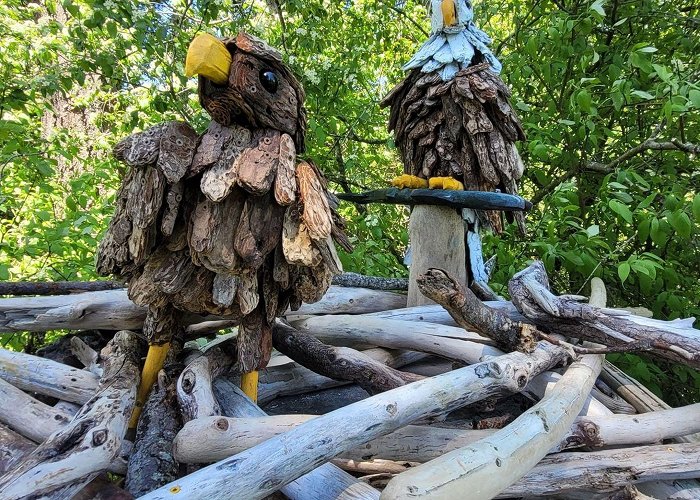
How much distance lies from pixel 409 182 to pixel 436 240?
0.22 meters

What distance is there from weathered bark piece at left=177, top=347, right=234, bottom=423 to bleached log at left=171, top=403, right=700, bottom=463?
89mm

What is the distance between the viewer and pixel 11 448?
104 centimetres

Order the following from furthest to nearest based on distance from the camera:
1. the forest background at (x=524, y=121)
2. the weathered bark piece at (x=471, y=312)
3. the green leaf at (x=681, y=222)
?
the forest background at (x=524, y=121), the green leaf at (x=681, y=222), the weathered bark piece at (x=471, y=312)

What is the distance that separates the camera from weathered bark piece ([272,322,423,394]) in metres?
1.22

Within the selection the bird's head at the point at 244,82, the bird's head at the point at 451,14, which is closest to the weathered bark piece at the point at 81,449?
the bird's head at the point at 244,82

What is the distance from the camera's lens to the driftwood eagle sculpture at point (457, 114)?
160 cm

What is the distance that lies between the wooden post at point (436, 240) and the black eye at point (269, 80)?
0.83m

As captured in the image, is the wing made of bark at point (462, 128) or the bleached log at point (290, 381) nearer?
the bleached log at point (290, 381)

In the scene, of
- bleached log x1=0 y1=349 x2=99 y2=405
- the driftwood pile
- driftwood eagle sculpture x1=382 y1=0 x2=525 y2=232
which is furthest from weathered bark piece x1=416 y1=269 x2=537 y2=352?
bleached log x1=0 y1=349 x2=99 y2=405

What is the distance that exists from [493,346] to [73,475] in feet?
3.39

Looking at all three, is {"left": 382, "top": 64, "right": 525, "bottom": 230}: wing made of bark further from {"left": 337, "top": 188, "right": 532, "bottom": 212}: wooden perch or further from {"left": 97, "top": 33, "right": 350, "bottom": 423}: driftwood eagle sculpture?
{"left": 97, "top": 33, "right": 350, "bottom": 423}: driftwood eagle sculpture

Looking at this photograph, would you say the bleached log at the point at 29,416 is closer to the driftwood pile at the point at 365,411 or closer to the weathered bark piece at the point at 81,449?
the driftwood pile at the point at 365,411

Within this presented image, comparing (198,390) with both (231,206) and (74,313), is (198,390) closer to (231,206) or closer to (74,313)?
(231,206)

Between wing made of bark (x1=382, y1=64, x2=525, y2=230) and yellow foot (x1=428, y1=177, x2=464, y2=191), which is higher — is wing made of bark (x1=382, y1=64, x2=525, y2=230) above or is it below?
above
